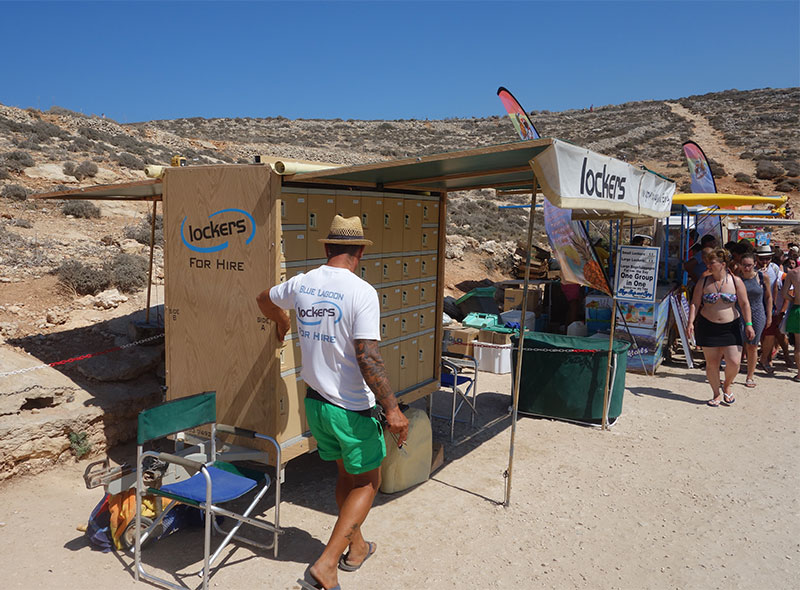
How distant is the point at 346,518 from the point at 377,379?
83 cm

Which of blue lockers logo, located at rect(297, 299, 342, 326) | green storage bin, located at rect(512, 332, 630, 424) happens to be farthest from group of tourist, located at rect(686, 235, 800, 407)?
blue lockers logo, located at rect(297, 299, 342, 326)

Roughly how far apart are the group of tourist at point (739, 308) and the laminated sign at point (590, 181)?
74.1 inches

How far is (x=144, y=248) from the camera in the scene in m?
10.2

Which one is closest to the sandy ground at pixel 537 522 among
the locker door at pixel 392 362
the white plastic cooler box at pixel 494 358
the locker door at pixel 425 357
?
the locker door at pixel 425 357

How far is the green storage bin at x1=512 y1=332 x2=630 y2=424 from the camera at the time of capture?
6.38 metres

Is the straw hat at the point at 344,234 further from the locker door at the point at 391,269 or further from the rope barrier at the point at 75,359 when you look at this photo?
the rope barrier at the point at 75,359

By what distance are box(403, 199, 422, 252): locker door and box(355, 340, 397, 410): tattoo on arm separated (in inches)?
98.5

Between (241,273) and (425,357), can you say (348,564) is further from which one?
(425,357)

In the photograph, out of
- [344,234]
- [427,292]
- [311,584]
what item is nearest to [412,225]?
[427,292]

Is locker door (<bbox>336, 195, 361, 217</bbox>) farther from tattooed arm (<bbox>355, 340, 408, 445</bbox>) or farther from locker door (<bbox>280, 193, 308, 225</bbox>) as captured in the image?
tattooed arm (<bbox>355, 340, 408, 445</bbox>)

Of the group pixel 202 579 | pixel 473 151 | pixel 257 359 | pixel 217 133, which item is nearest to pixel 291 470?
pixel 257 359

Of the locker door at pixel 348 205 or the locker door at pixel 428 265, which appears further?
the locker door at pixel 428 265

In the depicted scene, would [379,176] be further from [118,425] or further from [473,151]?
[118,425]

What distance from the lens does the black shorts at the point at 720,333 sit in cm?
696
